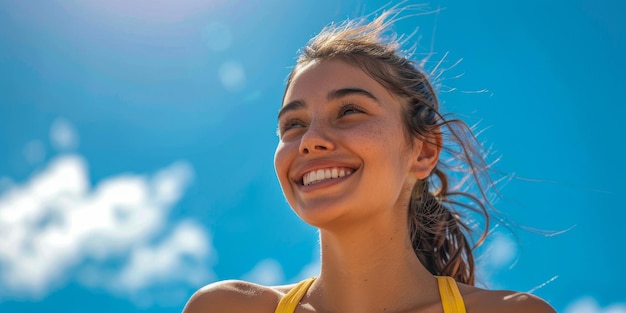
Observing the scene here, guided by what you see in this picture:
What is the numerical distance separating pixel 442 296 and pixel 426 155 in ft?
3.42

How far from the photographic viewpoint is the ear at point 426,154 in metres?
4.68

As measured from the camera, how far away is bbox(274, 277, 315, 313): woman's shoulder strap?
4.36m

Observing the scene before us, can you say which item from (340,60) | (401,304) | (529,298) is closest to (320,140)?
(340,60)

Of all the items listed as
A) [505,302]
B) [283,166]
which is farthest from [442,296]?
[283,166]

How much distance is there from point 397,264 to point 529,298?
2.72 ft

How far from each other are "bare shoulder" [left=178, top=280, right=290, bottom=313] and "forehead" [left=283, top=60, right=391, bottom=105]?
124 centimetres

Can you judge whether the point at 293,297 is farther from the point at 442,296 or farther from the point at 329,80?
the point at 329,80

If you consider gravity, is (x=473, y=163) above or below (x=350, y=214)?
above

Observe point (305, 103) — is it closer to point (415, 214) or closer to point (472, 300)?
point (415, 214)

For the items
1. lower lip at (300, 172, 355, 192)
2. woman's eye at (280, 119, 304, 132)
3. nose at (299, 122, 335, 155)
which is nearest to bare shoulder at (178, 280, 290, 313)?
lower lip at (300, 172, 355, 192)

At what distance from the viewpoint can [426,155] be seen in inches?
188

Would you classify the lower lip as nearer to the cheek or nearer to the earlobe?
the cheek

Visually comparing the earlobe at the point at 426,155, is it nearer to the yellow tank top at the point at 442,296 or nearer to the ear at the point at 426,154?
the ear at the point at 426,154

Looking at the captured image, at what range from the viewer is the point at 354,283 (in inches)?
171
